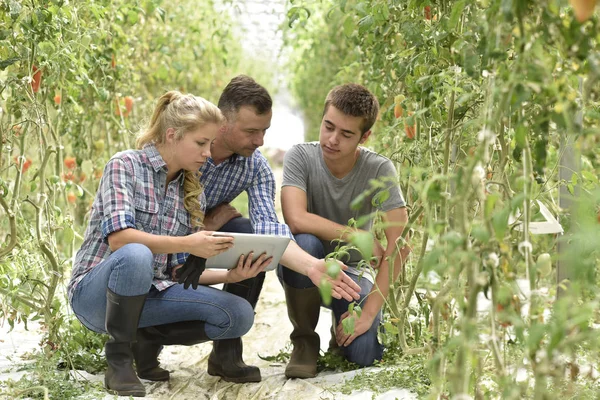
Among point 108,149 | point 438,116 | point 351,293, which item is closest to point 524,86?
point 438,116

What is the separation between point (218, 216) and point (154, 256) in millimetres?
392

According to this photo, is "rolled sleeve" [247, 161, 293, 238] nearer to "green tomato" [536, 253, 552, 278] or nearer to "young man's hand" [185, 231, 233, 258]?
"young man's hand" [185, 231, 233, 258]

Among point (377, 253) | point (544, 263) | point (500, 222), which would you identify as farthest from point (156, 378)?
point (500, 222)

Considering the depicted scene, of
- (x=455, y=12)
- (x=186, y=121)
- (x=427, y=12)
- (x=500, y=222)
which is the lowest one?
(x=500, y=222)

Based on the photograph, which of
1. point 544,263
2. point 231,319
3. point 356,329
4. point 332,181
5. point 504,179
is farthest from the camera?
point 332,181

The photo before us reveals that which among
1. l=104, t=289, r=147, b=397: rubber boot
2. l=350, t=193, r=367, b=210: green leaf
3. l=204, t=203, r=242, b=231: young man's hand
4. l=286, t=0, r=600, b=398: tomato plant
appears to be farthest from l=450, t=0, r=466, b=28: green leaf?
l=204, t=203, r=242, b=231: young man's hand

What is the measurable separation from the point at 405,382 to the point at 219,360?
605 millimetres

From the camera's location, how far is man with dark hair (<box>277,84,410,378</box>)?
2.51 m

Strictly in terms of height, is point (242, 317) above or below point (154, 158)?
below

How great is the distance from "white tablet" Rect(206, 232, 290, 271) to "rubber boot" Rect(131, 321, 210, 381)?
0.69 feet

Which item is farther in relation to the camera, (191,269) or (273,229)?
(273,229)

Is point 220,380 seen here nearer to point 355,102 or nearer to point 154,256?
point 154,256

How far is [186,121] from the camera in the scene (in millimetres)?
2285

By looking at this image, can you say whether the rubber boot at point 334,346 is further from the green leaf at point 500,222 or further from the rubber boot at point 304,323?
the green leaf at point 500,222
